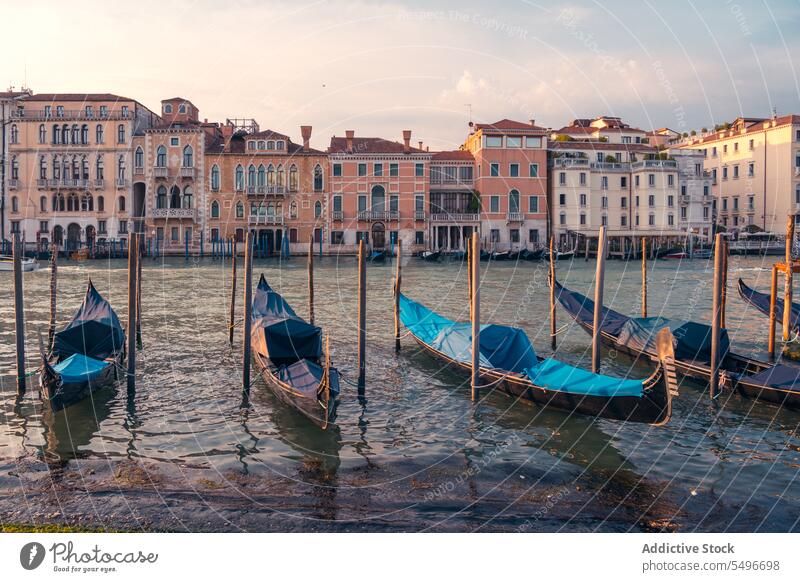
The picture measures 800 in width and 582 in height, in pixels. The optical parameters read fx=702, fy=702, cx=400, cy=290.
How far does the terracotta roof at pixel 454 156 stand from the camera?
127 feet

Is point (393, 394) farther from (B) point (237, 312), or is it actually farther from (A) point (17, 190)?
(A) point (17, 190)

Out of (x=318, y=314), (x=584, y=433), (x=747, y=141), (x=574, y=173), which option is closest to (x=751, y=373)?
(x=584, y=433)

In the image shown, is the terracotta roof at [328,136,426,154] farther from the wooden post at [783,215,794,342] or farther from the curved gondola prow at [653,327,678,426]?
the curved gondola prow at [653,327,678,426]

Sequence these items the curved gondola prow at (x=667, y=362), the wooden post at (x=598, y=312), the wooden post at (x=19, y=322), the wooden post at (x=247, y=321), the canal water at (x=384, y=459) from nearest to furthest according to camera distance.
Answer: the canal water at (x=384, y=459) < the curved gondola prow at (x=667, y=362) < the wooden post at (x=19, y=322) < the wooden post at (x=247, y=321) < the wooden post at (x=598, y=312)

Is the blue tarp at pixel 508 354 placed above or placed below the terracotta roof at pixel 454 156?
below

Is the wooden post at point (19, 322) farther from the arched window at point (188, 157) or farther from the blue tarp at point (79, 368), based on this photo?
the arched window at point (188, 157)

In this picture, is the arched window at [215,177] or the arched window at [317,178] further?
the arched window at [317,178]

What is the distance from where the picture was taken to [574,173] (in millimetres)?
39500

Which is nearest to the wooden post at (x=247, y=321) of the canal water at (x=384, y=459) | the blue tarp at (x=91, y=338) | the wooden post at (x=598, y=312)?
the canal water at (x=384, y=459)

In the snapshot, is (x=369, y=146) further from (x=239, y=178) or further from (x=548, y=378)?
(x=548, y=378)

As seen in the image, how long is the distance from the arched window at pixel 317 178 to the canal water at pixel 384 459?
90.7 feet

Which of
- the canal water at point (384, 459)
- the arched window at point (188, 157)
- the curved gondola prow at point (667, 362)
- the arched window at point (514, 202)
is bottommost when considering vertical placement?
the canal water at point (384, 459)

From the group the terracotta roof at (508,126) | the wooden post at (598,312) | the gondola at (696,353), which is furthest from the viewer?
the terracotta roof at (508,126)

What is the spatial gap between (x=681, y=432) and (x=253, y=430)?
15.6 ft
